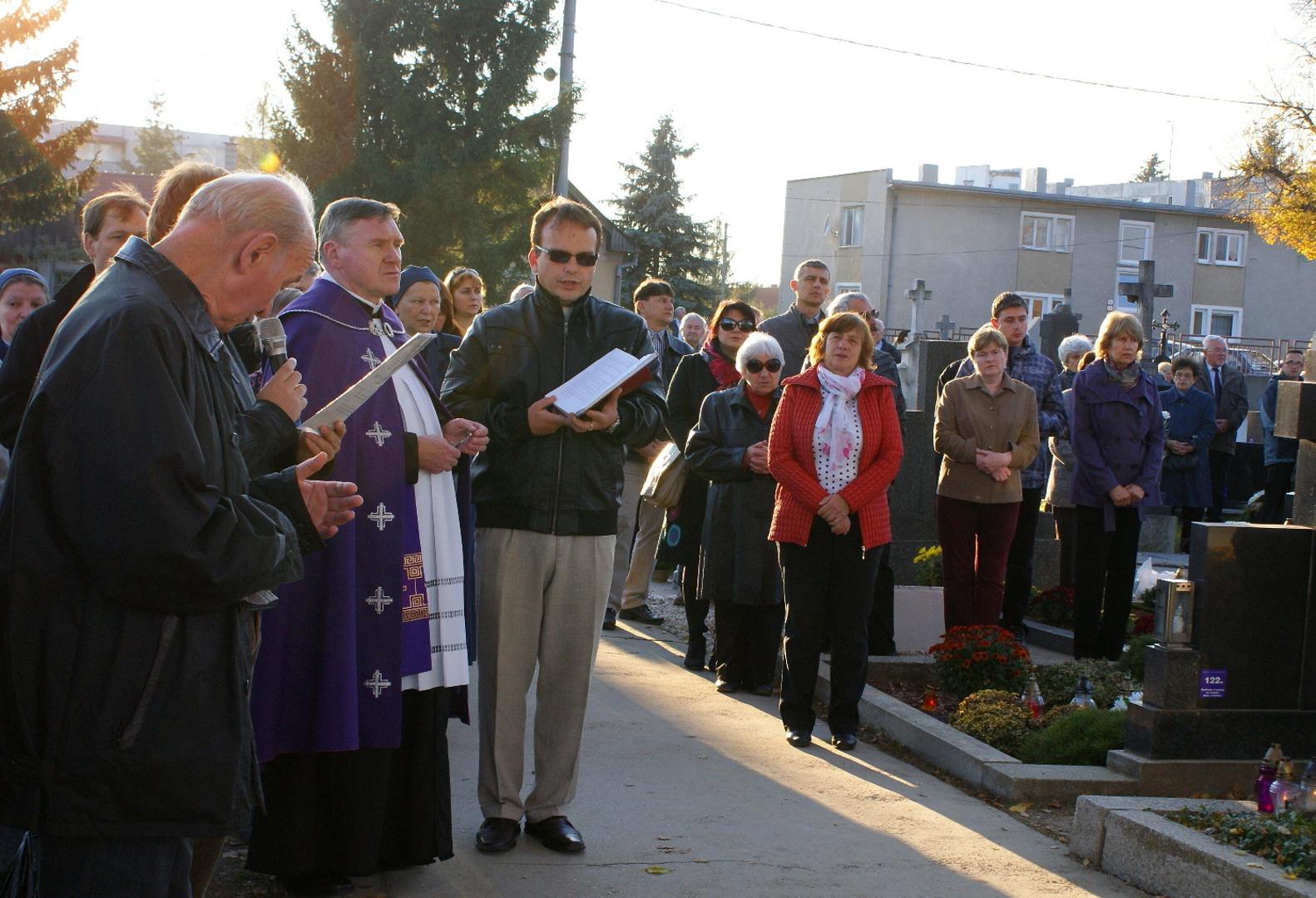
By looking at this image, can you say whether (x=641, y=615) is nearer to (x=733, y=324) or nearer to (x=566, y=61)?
(x=733, y=324)

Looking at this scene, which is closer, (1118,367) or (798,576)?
(798,576)

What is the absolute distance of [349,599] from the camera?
4348 mm

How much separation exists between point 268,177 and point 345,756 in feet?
6.73

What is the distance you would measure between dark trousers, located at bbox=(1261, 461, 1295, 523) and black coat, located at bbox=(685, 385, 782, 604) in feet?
30.7

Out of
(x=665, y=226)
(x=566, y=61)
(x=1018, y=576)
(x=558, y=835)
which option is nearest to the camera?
(x=558, y=835)

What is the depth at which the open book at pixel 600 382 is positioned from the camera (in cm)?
496

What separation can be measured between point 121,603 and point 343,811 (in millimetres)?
2023

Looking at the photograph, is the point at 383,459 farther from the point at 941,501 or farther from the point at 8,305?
the point at 941,501

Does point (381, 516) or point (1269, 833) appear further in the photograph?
point (1269, 833)

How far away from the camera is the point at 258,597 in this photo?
9.91ft

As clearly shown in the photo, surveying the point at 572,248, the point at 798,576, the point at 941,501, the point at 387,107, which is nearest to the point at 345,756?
Answer: the point at 572,248

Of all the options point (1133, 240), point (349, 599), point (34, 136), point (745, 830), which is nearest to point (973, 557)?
point (745, 830)

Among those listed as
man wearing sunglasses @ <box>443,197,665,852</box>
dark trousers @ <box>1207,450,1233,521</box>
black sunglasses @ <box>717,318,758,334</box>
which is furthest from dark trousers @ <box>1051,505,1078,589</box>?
man wearing sunglasses @ <box>443,197,665,852</box>

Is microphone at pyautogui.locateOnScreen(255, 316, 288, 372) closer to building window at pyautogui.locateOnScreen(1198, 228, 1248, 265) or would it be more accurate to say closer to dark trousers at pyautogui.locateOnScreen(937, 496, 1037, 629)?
dark trousers at pyautogui.locateOnScreen(937, 496, 1037, 629)
